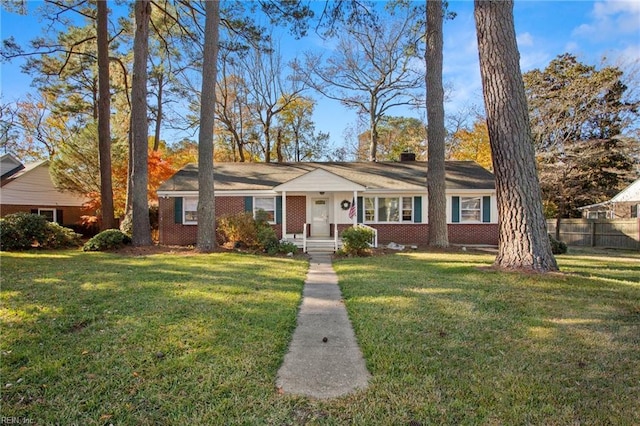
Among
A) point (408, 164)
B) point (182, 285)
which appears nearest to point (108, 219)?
point (182, 285)

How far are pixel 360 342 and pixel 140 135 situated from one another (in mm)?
12306

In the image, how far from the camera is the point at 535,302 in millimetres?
4930

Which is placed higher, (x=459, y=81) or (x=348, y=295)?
(x=459, y=81)

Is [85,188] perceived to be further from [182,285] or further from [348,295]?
[348,295]

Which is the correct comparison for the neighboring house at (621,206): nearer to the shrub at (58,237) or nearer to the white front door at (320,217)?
the white front door at (320,217)

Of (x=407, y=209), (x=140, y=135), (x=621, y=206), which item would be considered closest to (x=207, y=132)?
(x=140, y=135)

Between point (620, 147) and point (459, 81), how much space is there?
10534mm

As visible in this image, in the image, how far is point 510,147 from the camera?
259 inches

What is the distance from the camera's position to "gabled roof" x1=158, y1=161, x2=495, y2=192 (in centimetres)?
Result: 1587

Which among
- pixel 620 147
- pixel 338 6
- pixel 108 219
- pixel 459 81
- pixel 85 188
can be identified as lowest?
pixel 108 219

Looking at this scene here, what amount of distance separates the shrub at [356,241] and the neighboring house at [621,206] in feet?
52.2

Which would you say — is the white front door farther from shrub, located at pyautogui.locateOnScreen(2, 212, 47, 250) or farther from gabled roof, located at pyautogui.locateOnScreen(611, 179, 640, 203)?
gabled roof, located at pyautogui.locateOnScreen(611, 179, 640, 203)

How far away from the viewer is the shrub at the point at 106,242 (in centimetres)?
1209

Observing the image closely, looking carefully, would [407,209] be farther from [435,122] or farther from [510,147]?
[510,147]
